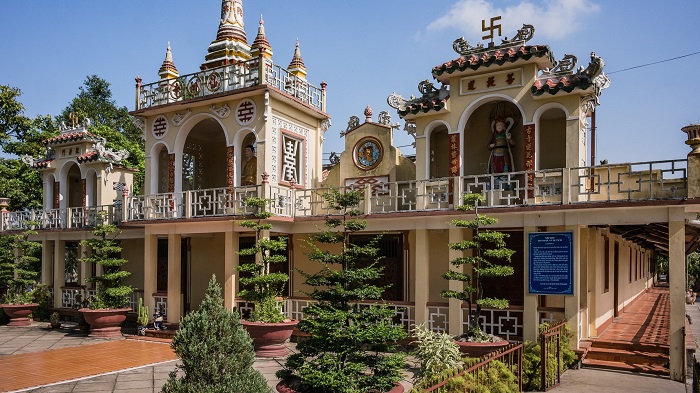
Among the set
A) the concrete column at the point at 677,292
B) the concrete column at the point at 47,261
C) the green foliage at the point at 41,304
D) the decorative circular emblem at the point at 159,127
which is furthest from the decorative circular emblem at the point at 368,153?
the concrete column at the point at 47,261

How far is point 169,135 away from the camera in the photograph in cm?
1741

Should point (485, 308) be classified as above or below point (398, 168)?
below

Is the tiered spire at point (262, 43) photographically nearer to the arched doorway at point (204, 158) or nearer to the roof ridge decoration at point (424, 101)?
the arched doorway at point (204, 158)

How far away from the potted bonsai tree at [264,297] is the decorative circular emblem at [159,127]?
17.0 ft

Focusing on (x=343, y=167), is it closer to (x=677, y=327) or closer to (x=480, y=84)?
(x=480, y=84)

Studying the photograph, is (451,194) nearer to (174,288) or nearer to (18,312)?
(174,288)

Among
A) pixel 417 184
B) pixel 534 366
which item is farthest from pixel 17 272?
pixel 534 366

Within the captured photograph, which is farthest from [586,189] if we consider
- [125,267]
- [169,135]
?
[125,267]

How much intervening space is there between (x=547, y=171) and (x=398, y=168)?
4914mm

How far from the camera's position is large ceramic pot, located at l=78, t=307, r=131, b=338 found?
16.0 m

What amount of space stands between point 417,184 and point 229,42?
8.59 metres

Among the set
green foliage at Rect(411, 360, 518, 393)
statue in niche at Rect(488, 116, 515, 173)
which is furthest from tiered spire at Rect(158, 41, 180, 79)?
green foliage at Rect(411, 360, 518, 393)

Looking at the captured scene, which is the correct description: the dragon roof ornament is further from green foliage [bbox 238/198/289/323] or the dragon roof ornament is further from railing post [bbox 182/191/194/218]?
railing post [bbox 182/191/194/218]

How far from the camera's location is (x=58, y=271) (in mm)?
20516
